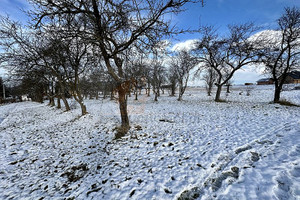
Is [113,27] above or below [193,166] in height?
above

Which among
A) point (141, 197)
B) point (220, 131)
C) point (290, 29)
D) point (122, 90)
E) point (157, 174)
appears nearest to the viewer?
point (141, 197)

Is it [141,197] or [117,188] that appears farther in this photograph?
[117,188]

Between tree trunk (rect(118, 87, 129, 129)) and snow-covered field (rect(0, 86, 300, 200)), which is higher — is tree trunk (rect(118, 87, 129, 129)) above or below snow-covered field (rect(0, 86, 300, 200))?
above

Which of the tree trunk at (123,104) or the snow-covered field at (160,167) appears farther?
the tree trunk at (123,104)

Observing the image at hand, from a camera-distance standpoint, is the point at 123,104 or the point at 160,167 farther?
the point at 123,104

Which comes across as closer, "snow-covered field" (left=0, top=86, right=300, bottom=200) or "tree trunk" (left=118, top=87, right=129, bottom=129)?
"snow-covered field" (left=0, top=86, right=300, bottom=200)

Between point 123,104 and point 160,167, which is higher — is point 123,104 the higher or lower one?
A: the higher one

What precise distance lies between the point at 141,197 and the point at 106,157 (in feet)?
6.94

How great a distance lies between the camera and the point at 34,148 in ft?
16.4

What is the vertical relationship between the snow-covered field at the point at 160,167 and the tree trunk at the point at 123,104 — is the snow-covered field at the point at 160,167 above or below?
below

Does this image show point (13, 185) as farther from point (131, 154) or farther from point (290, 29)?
point (290, 29)

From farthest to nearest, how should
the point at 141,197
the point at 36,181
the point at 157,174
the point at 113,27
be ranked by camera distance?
1. the point at 113,27
2. the point at 36,181
3. the point at 157,174
4. the point at 141,197

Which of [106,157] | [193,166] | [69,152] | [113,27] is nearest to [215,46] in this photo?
[113,27]

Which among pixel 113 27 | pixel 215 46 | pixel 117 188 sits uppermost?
pixel 215 46
